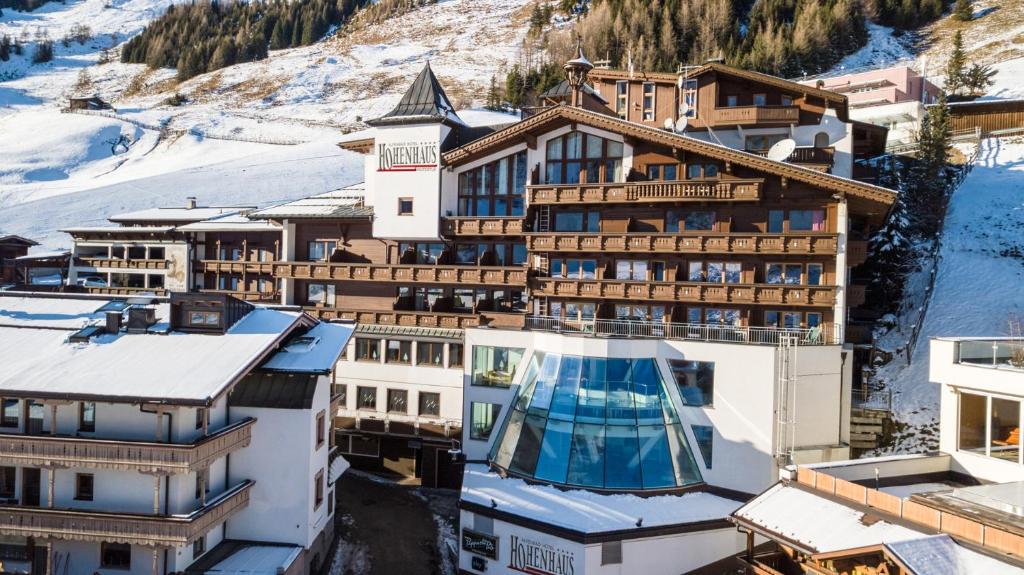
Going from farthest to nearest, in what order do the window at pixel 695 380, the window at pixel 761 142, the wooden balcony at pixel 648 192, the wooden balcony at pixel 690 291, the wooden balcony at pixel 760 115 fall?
the window at pixel 761 142 < the wooden balcony at pixel 760 115 < the wooden balcony at pixel 648 192 < the wooden balcony at pixel 690 291 < the window at pixel 695 380

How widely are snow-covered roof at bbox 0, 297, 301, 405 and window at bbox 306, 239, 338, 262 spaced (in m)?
11.6

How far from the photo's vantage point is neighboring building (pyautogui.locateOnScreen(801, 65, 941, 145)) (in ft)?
171

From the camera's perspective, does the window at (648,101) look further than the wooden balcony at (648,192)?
Yes

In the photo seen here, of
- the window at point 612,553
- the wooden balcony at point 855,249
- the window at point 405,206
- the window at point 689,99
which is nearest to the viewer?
the window at point 612,553

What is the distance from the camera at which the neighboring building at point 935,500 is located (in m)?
13.7

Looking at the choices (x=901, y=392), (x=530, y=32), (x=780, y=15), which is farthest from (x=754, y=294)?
(x=530, y=32)

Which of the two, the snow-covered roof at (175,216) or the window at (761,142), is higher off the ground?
the window at (761,142)

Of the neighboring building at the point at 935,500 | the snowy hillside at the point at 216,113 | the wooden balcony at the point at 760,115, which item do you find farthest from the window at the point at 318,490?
the snowy hillside at the point at 216,113

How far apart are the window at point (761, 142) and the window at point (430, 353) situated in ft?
63.7

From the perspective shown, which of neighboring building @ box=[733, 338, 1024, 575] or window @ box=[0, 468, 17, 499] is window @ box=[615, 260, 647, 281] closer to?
neighboring building @ box=[733, 338, 1024, 575]

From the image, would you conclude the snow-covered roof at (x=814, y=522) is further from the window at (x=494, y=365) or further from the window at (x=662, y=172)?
the window at (x=662, y=172)

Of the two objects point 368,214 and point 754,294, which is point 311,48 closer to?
point 368,214

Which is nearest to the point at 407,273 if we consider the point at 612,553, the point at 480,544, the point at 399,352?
the point at 399,352

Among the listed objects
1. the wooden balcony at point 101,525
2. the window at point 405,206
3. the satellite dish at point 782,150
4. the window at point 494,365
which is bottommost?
the wooden balcony at point 101,525
